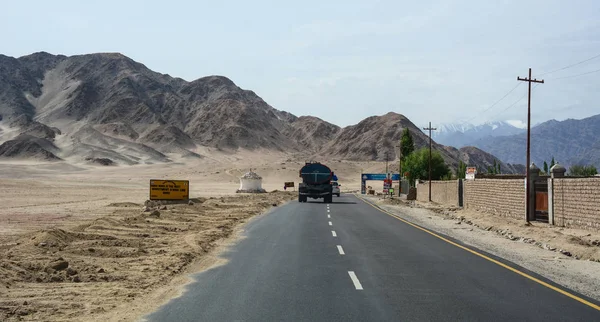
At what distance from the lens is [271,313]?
887 centimetres

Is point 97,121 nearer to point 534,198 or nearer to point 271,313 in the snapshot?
point 534,198

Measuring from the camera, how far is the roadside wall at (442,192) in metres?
49.5

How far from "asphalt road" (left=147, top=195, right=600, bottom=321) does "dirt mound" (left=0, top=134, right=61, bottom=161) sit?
149399 mm

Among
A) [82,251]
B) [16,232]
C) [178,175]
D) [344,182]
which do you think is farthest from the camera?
[344,182]

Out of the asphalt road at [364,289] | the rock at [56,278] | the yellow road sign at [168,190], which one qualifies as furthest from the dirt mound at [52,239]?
the yellow road sign at [168,190]

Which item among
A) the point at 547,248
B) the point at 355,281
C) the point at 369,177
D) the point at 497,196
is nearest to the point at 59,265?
the point at 355,281

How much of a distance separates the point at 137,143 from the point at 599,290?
17638cm

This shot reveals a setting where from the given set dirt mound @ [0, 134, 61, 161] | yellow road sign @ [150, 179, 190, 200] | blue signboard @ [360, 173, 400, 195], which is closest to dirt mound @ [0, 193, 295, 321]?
yellow road sign @ [150, 179, 190, 200]

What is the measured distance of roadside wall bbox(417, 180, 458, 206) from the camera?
4949 cm

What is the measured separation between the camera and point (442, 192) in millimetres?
55281

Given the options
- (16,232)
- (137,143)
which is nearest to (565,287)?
(16,232)

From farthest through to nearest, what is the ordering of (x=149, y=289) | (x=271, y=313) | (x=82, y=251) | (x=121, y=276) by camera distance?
(x=82, y=251), (x=121, y=276), (x=149, y=289), (x=271, y=313)

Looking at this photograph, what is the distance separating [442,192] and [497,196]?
20236mm

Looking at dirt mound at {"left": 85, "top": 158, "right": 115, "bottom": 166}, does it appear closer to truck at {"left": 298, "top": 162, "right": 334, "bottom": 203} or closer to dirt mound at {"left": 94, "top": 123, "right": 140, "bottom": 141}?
dirt mound at {"left": 94, "top": 123, "right": 140, "bottom": 141}
